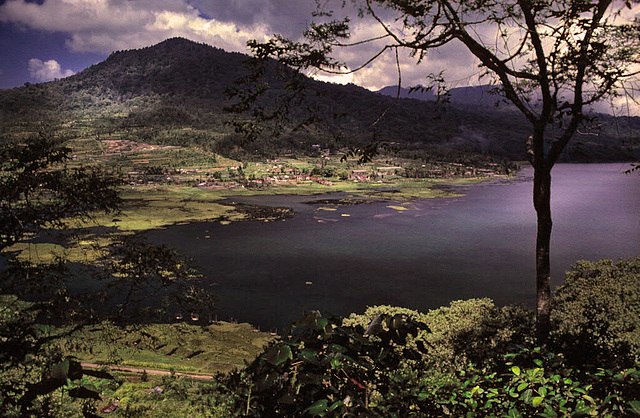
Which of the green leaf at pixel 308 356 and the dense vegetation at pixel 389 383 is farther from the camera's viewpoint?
the dense vegetation at pixel 389 383

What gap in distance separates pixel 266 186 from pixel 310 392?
384 feet

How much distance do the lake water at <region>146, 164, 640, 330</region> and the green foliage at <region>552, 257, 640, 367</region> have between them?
1217 centimetres

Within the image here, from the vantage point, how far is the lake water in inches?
1369

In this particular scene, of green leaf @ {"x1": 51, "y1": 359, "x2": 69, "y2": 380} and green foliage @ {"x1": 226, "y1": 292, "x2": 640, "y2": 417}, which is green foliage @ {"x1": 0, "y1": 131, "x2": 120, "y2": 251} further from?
green foliage @ {"x1": 226, "y1": 292, "x2": 640, "y2": 417}

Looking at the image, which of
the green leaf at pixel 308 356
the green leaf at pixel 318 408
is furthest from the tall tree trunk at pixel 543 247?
the green leaf at pixel 318 408

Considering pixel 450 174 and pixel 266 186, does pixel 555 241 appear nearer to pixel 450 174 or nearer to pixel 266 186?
pixel 266 186

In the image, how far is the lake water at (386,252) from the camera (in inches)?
1369

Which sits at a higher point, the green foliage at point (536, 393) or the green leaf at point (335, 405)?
the green leaf at point (335, 405)

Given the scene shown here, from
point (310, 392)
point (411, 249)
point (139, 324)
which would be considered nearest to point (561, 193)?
point (411, 249)

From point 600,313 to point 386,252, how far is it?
3379 centimetres

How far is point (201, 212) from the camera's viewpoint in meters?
75.3

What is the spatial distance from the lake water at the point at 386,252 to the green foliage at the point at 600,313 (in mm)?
12167

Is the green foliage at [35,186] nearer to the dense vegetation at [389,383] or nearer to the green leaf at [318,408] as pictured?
the dense vegetation at [389,383]

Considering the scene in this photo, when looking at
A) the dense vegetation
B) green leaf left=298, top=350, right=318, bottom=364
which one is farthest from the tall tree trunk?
green leaf left=298, top=350, right=318, bottom=364
